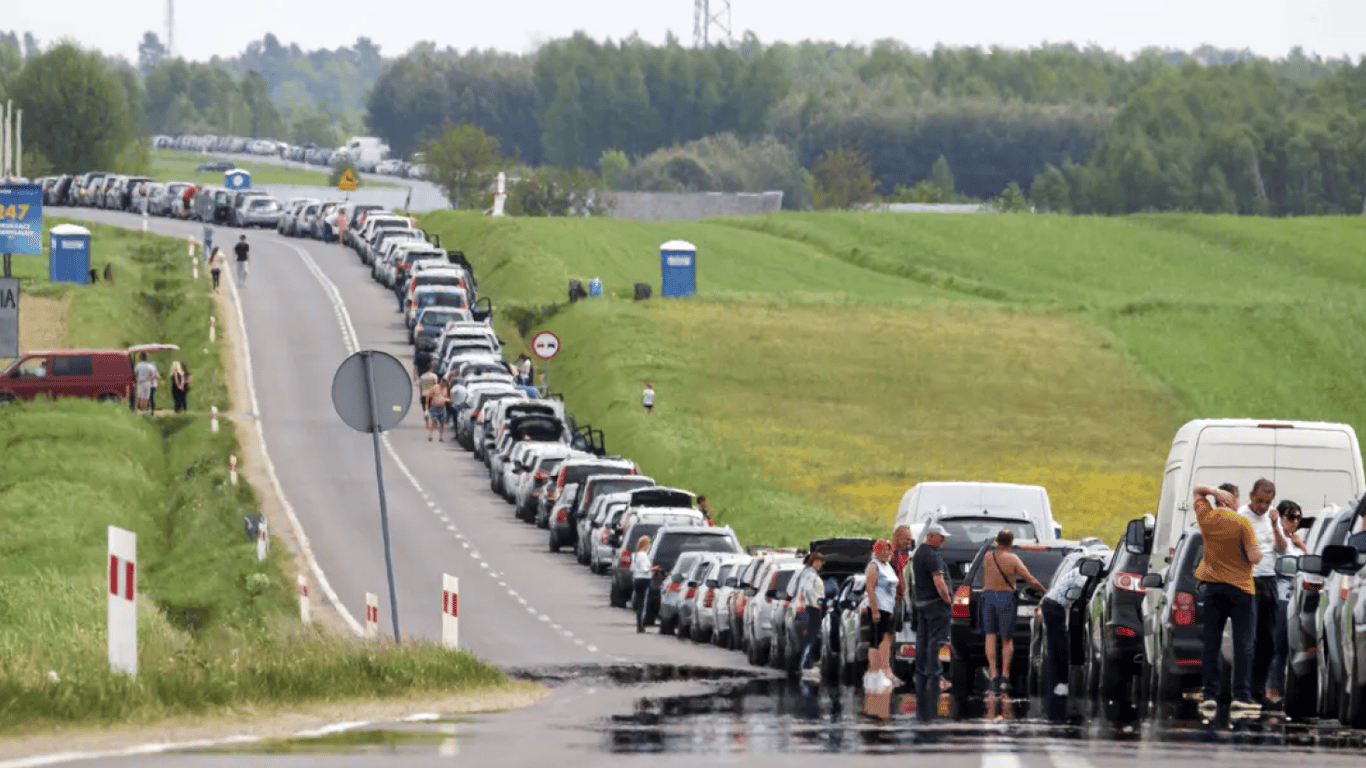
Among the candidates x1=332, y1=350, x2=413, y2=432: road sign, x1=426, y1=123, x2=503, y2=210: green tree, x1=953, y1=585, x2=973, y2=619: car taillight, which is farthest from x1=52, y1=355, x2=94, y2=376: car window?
x1=426, y1=123, x2=503, y2=210: green tree

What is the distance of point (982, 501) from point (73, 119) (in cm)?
13315

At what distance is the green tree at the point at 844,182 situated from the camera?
18325 centimetres

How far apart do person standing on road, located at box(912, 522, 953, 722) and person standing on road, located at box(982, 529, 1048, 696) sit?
0.41 m

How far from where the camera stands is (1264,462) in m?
22.9

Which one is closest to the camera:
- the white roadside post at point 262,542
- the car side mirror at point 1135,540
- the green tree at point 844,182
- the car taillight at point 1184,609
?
the car taillight at point 1184,609

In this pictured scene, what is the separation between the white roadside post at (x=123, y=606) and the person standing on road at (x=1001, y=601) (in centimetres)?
938

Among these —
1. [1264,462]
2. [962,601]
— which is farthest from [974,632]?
[1264,462]

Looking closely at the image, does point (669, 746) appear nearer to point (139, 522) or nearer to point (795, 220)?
point (139, 522)

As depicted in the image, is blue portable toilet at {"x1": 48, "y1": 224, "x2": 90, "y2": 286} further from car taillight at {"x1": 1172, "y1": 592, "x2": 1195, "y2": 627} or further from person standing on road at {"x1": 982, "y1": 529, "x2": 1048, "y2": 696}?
car taillight at {"x1": 1172, "y1": 592, "x2": 1195, "y2": 627}

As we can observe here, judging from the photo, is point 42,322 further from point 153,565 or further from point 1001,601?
point 1001,601

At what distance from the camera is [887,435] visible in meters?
68.7

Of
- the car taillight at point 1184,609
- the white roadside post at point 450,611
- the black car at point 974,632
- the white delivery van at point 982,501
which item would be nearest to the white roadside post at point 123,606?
the white roadside post at point 450,611

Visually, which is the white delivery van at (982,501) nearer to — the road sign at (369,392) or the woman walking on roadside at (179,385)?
the road sign at (369,392)

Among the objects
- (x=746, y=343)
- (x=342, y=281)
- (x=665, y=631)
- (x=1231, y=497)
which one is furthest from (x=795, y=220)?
(x=1231, y=497)
